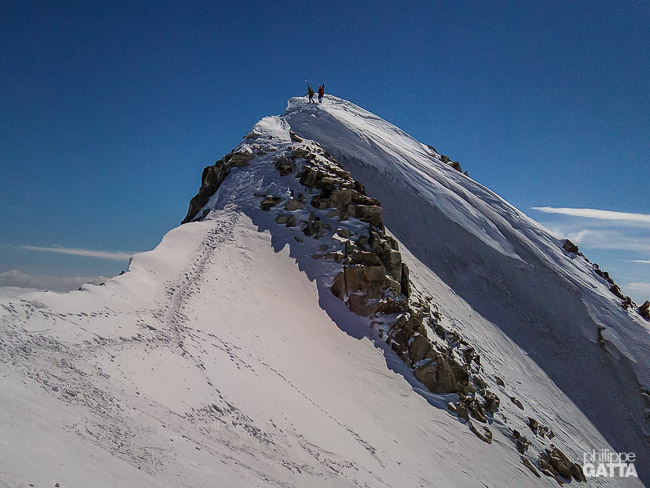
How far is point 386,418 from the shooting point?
1114 cm

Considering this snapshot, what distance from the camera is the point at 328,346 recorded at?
13.0m

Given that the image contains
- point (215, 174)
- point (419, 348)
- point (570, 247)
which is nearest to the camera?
point (419, 348)

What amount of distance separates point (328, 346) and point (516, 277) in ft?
53.1

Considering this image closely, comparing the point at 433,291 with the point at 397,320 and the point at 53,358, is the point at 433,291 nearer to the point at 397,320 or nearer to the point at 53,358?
the point at 397,320

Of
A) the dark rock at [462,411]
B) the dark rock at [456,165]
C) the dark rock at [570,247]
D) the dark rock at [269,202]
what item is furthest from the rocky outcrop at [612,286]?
the dark rock at [269,202]

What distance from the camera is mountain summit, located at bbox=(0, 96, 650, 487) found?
6.07m

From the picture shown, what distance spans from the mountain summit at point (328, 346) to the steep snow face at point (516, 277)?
140mm

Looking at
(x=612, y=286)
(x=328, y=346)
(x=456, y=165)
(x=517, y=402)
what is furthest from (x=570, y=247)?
(x=328, y=346)

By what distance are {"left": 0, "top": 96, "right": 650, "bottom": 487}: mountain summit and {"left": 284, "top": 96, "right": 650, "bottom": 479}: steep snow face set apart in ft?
0.46

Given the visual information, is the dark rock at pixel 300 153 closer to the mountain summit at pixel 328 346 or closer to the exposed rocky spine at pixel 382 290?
the exposed rocky spine at pixel 382 290

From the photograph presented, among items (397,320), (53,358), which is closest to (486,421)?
(397,320)

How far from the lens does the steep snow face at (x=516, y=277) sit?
66.4 ft

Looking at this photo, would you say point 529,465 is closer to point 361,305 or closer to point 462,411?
point 462,411

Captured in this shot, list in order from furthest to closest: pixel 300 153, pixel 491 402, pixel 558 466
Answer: pixel 300 153
pixel 491 402
pixel 558 466
